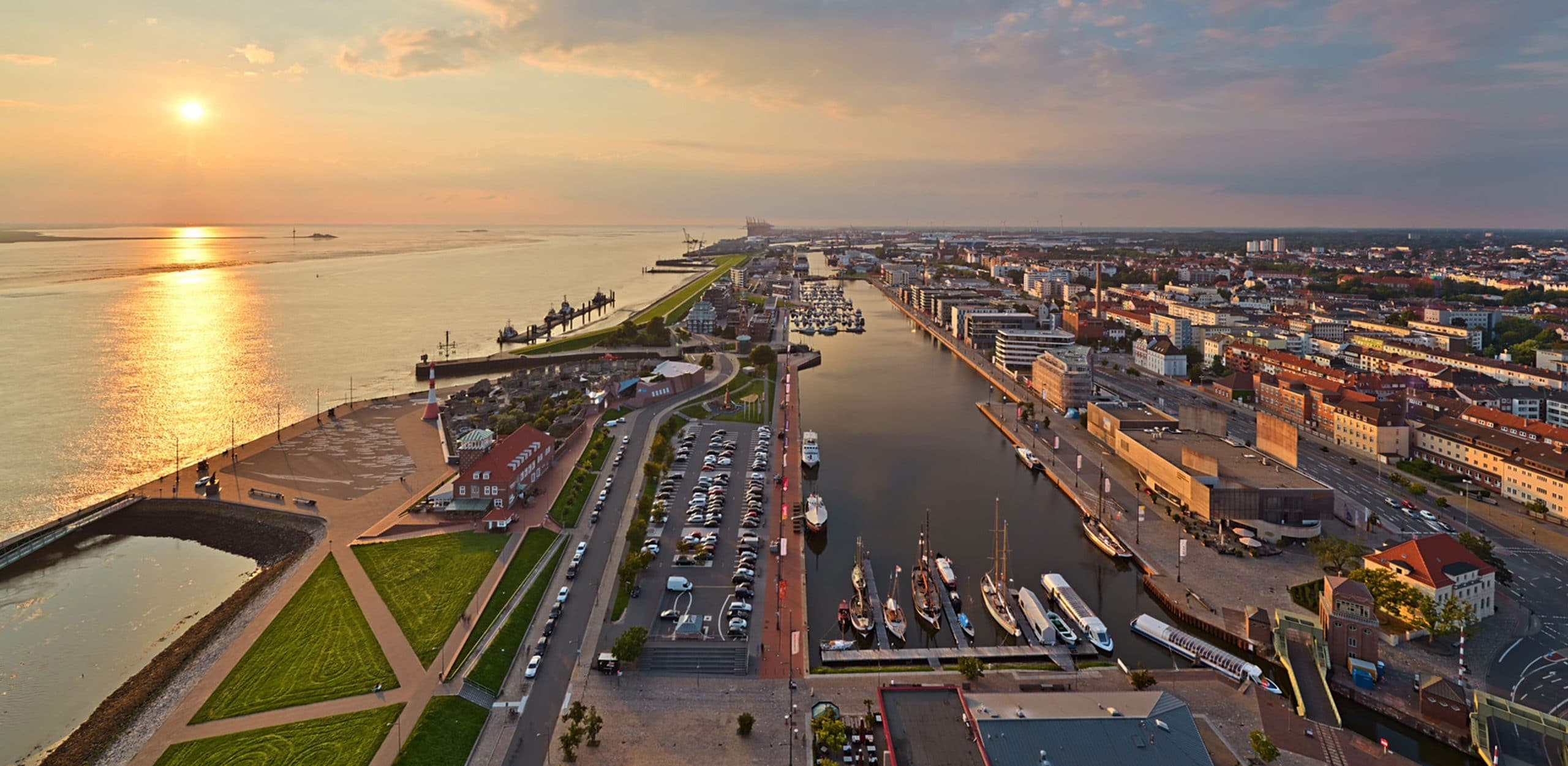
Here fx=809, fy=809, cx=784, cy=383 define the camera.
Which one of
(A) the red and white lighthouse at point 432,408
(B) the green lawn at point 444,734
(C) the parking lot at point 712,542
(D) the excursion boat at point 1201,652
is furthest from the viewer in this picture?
(A) the red and white lighthouse at point 432,408

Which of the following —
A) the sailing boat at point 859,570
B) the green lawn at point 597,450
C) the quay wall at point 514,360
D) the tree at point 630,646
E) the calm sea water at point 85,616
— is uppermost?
the quay wall at point 514,360

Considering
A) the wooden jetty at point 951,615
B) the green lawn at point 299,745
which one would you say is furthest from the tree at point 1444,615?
the green lawn at point 299,745

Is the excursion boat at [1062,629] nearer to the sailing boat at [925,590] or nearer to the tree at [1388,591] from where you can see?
the sailing boat at [925,590]

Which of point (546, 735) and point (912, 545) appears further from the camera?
point (912, 545)

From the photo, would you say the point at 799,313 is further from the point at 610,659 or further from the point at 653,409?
the point at 610,659

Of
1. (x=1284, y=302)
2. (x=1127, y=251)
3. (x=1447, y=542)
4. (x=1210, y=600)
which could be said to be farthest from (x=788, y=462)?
(x=1127, y=251)

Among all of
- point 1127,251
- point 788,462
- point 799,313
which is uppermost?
point 1127,251
